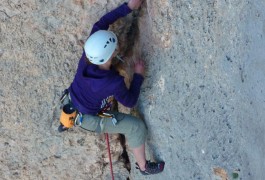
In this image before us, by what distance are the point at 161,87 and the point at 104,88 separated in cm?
48

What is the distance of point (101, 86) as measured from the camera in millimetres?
3787

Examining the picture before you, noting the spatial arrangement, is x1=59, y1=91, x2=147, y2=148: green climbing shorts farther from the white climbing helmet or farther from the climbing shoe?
the white climbing helmet

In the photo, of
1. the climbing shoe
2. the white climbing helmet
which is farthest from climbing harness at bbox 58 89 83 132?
the climbing shoe

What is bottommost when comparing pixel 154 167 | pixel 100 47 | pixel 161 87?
pixel 154 167

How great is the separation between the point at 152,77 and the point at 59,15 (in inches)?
35.5

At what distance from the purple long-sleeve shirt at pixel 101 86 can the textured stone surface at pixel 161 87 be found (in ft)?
0.52

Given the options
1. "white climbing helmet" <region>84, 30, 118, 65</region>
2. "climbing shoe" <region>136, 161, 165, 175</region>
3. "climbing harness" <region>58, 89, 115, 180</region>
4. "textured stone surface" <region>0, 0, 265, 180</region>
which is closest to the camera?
"textured stone surface" <region>0, 0, 265, 180</region>

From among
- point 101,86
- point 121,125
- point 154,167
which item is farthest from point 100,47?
point 154,167

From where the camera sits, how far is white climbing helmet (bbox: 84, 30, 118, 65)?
3705mm

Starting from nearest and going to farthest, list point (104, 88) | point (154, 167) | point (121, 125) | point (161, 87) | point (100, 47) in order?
point (100, 47), point (104, 88), point (161, 87), point (121, 125), point (154, 167)

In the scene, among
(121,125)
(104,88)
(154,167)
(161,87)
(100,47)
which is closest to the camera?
(100,47)

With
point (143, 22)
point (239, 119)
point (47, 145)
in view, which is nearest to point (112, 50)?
point (143, 22)

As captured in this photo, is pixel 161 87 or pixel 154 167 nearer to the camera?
pixel 161 87

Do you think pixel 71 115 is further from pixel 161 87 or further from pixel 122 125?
pixel 161 87
